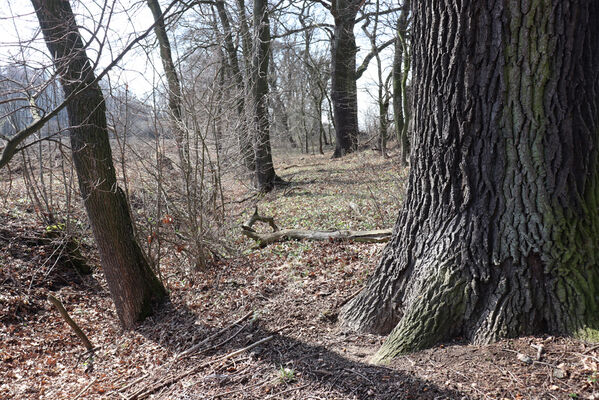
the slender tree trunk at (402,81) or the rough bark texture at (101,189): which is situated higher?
the slender tree trunk at (402,81)

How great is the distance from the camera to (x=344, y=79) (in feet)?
62.2

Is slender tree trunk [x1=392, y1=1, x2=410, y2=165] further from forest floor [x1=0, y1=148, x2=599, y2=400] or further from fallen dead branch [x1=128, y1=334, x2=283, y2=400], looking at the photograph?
fallen dead branch [x1=128, y1=334, x2=283, y2=400]

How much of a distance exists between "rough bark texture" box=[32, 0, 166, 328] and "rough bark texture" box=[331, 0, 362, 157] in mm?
12829

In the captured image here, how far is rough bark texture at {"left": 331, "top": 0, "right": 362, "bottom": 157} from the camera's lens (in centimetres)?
1722

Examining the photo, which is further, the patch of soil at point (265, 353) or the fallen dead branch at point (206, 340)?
the fallen dead branch at point (206, 340)

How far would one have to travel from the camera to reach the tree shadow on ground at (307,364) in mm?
2525

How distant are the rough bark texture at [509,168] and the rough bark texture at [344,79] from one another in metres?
14.4

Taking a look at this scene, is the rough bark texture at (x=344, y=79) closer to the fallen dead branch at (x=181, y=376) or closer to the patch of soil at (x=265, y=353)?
the patch of soil at (x=265, y=353)

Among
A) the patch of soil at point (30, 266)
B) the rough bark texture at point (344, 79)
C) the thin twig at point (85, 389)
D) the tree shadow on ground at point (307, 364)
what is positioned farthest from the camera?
the rough bark texture at point (344, 79)

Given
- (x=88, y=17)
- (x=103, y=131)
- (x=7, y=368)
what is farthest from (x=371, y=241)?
(x=7, y=368)

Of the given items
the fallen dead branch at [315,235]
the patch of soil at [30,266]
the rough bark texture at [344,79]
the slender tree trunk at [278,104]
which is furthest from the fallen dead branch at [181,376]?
the rough bark texture at [344,79]

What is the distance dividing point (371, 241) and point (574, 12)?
13.3 feet

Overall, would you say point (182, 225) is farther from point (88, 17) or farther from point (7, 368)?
point (88, 17)

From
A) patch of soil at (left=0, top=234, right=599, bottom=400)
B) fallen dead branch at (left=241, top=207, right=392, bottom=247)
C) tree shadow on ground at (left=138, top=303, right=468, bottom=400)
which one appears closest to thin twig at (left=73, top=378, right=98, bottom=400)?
patch of soil at (left=0, top=234, right=599, bottom=400)
